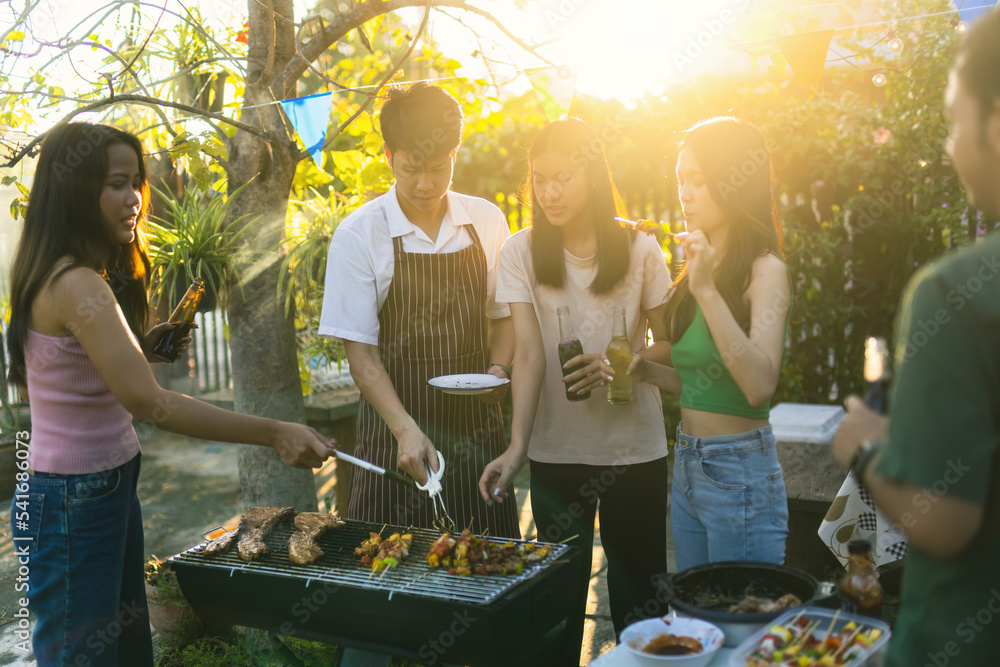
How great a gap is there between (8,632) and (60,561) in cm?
236

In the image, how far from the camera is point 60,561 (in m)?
2.22

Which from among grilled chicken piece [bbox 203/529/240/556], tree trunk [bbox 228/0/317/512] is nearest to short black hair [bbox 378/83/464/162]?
tree trunk [bbox 228/0/317/512]

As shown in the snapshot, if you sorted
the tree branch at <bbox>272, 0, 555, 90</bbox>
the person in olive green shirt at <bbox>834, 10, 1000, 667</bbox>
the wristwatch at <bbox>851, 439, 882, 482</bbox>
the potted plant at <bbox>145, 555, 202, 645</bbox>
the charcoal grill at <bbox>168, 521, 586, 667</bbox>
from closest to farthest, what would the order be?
the person in olive green shirt at <bbox>834, 10, 1000, 667</bbox>, the wristwatch at <bbox>851, 439, 882, 482</bbox>, the charcoal grill at <bbox>168, 521, 586, 667</bbox>, the tree branch at <bbox>272, 0, 555, 90</bbox>, the potted plant at <bbox>145, 555, 202, 645</bbox>

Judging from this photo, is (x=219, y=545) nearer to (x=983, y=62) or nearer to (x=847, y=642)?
(x=847, y=642)

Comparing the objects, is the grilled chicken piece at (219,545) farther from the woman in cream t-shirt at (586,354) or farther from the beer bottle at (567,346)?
the beer bottle at (567,346)

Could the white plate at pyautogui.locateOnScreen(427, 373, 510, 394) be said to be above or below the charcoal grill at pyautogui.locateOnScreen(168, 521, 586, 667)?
above

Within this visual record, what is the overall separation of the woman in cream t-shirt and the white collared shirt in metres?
0.26

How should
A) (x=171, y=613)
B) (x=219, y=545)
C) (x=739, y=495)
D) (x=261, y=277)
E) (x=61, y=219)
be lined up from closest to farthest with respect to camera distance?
1. (x=739, y=495)
2. (x=61, y=219)
3. (x=219, y=545)
4. (x=171, y=613)
5. (x=261, y=277)

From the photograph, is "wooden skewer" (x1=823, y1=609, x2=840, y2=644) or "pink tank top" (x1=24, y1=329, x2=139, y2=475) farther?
"pink tank top" (x1=24, y1=329, x2=139, y2=475)

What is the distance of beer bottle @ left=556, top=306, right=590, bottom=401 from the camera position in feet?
8.50

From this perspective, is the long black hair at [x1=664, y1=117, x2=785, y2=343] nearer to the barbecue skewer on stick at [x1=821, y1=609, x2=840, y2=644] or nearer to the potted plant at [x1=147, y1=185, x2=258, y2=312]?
the barbecue skewer on stick at [x1=821, y1=609, x2=840, y2=644]

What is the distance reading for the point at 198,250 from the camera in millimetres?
3580

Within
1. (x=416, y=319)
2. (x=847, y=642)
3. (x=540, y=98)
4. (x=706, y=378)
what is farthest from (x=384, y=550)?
(x=540, y=98)

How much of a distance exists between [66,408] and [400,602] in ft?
3.74
